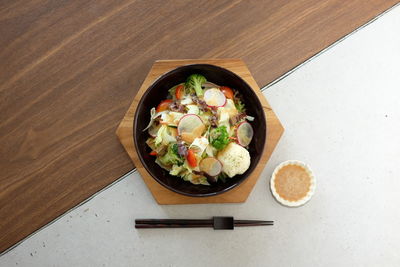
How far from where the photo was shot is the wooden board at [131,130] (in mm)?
1606

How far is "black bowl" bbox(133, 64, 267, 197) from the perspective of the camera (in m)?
1.46

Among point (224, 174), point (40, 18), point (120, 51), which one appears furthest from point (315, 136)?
point (40, 18)

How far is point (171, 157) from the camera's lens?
4.88 feet

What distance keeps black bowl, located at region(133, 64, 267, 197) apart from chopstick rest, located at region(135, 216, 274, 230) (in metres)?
0.24

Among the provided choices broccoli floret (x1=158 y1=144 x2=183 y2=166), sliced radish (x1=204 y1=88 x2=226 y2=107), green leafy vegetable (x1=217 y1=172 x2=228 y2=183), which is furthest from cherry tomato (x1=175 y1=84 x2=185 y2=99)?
green leafy vegetable (x1=217 y1=172 x2=228 y2=183)

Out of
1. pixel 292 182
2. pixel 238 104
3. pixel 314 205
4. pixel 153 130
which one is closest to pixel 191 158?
pixel 153 130

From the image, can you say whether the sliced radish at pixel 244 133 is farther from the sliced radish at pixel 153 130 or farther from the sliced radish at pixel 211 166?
the sliced radish at pixel 153 130

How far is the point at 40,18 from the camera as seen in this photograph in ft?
5.61

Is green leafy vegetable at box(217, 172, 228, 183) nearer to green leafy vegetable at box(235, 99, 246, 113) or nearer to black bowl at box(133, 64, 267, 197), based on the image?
black bowl at box(133, 64, 267, 197)

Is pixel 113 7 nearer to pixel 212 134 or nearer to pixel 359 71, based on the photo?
pixel 212 134

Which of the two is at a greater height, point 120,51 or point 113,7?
point 113,7

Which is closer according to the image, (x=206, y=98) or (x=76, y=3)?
(x=206, y=98)

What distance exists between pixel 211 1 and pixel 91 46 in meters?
0.62

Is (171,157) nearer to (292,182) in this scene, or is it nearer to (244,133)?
(244,133)
